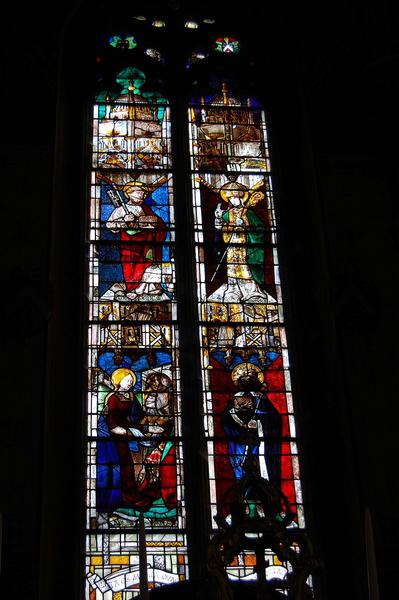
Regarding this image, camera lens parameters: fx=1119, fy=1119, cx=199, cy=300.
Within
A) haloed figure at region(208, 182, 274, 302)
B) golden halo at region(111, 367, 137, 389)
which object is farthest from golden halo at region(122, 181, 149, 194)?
golden halo at region(111, 367, 137, 389)

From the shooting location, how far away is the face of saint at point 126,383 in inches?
310

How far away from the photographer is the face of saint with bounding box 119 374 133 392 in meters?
7.86

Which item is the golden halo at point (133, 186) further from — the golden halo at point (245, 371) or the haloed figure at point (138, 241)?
the golden halo at point (245, 371)

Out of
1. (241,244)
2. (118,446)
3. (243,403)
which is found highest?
(241,244)

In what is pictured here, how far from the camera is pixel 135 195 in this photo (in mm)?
8922

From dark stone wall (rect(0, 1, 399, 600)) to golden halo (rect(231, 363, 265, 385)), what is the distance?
0.88 feet

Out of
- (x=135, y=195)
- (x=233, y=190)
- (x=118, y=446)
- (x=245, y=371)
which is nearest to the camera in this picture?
(x=118, y=446)

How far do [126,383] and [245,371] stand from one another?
0.86 m

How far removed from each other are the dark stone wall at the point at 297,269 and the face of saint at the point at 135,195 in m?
0.38

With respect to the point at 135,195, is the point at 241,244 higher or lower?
lower

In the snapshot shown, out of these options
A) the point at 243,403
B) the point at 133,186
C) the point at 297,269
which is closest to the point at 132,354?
the point at 243,403

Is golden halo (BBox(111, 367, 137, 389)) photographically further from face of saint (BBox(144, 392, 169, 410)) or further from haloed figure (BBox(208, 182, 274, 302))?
haloed figure (BBox(208, 182, 274, 302))

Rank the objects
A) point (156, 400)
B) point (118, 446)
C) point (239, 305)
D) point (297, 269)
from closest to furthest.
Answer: point (118, 446)
point (156, 400)
point (239, 305)
point (297, 269)

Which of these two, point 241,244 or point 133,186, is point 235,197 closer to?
point 241,244
